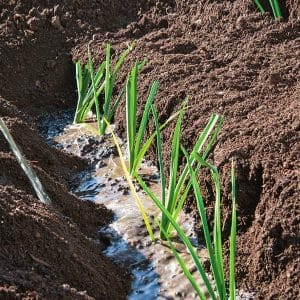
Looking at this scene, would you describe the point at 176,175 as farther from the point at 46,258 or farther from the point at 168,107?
the point at 46,258

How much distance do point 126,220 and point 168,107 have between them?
71cm

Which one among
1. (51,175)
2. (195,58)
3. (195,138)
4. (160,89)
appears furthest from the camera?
(195,58)

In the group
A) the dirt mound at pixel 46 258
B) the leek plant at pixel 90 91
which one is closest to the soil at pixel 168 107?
the dirt mound at pixel 46 258

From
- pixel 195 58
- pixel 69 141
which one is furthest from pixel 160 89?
pixel 69 141

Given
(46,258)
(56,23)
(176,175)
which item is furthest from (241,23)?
(46,258)

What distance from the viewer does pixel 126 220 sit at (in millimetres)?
2850

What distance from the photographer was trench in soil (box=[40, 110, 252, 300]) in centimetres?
243

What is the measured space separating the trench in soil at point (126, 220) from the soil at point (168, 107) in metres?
0.07

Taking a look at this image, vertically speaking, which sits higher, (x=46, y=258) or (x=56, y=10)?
(x=56, y=10)

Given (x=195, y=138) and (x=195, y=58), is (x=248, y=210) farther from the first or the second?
(x=195, y=58)

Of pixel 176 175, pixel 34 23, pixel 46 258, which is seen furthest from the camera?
pixel 34 23

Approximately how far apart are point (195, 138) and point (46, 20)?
2.11 meters

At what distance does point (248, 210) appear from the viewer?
252 centimetres

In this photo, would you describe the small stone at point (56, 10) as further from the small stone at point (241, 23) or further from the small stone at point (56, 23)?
the small stone at point (241, 23)
